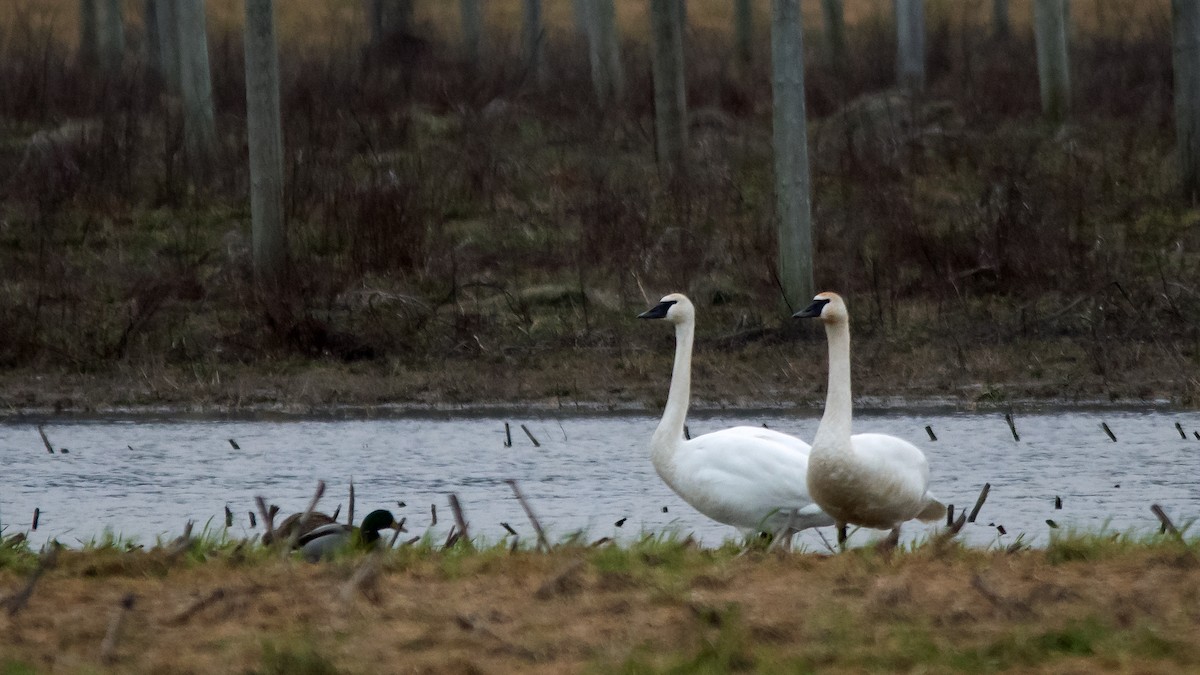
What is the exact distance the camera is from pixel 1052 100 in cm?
2322

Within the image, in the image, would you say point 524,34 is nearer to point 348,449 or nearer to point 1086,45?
point 1086,45

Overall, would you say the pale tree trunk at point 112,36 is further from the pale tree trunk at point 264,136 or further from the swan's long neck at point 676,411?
the swan's long neck at point 676,411

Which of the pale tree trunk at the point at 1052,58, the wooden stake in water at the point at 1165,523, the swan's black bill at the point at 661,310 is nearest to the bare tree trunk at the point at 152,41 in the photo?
the pale tree trunk at the point at 1052,58

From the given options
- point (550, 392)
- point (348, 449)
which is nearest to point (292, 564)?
point (348, 449)

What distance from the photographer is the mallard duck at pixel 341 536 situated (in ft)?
24.0

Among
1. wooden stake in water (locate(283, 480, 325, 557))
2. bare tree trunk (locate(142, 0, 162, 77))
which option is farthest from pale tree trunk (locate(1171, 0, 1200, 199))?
bare tree trunk (locate(142, 0, 162, 77))

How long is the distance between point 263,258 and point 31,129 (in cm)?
795

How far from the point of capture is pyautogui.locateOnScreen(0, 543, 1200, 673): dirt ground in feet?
16.9

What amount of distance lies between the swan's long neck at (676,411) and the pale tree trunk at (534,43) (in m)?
16.2

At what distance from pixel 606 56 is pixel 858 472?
1784 centimetres

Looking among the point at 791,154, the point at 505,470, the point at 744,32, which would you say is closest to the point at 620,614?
the point at 505,470

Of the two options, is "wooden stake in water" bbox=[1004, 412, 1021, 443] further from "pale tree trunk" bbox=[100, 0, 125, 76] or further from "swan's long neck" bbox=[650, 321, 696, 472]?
"pale tree trunk" bbox=[100, 0, 125, 76]

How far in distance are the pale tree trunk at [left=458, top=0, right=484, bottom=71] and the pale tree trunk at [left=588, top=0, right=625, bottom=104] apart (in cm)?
294

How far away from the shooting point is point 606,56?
83.0 ft
